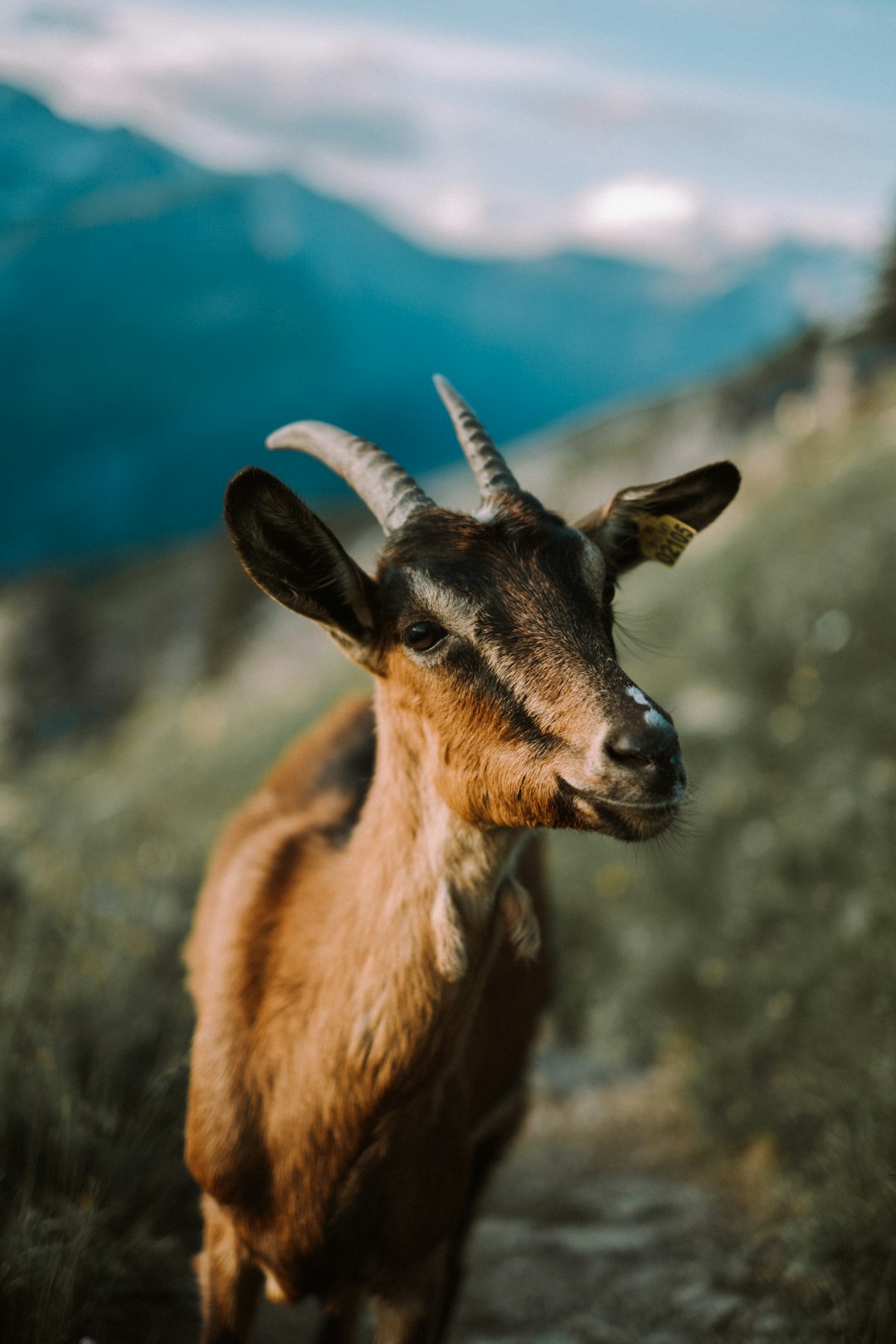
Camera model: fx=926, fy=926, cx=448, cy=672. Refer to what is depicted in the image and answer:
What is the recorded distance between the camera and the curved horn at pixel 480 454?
2670 mm

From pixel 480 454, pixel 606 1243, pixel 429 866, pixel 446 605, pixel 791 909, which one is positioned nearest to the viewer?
pixel 446 605

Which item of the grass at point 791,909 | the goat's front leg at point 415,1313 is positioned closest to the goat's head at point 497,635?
the grass at point 791,909

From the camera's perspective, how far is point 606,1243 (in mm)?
4078

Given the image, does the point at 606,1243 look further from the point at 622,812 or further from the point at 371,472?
the point at 371,472

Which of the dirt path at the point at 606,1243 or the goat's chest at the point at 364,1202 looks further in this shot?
the dirt path at the point at 606,1243

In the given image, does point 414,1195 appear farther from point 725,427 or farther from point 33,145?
point 725,427

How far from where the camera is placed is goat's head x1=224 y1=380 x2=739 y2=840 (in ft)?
6.73

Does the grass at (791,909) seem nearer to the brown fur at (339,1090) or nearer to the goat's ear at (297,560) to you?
the brown fur at (339,1090)

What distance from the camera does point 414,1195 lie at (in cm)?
258

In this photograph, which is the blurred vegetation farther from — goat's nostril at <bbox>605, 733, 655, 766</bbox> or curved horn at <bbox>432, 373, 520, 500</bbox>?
curved horn at <bbox>432, 373, 520, 500</bbox>

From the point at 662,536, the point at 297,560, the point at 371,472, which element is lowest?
the point at 297,560

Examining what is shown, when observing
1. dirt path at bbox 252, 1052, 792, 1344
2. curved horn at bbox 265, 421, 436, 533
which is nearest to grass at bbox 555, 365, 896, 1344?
dirt path at bbox 252, 1052, 792, 1344

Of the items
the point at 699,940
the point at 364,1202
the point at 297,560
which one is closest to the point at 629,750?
the point at 297,560

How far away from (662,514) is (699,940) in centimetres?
416
